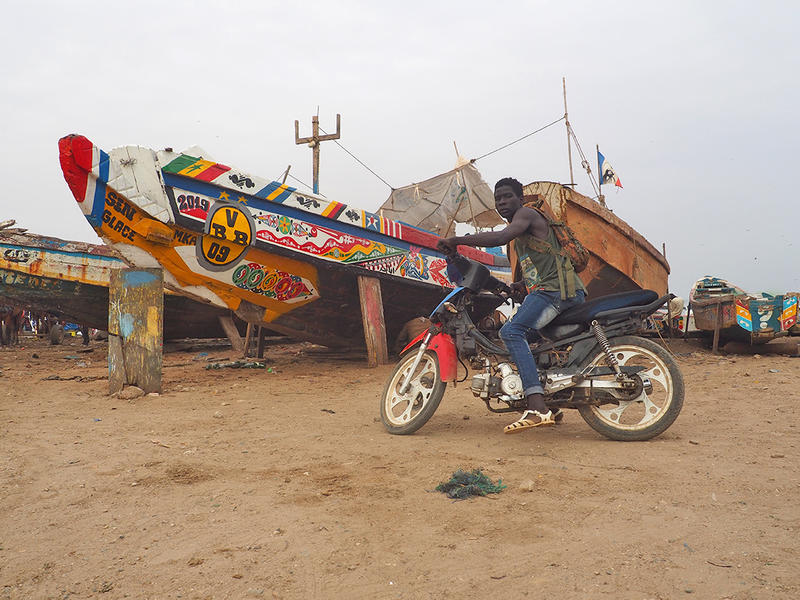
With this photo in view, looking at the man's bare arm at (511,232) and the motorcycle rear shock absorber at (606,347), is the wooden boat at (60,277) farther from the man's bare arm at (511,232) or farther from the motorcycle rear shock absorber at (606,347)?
the motorcycle rear shock absorber at (606,347)

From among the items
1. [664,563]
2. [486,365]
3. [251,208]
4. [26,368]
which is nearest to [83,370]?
[26,368]

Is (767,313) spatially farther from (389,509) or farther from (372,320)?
(389,509)

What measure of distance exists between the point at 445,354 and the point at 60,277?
969 centimetres

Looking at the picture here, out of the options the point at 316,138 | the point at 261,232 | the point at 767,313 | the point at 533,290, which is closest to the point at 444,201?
the point at 316,138

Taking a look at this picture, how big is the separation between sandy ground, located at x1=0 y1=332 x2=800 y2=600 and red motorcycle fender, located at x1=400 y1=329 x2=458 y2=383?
0.44 metres

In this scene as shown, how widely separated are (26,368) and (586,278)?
8.50 m

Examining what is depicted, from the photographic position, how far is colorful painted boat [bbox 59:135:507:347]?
647 cm

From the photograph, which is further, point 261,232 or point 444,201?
point 444,201

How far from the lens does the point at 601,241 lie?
8.23 m

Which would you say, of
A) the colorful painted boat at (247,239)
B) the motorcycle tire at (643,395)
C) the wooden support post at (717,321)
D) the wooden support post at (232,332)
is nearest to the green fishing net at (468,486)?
the motorcycle tire at (643,395)

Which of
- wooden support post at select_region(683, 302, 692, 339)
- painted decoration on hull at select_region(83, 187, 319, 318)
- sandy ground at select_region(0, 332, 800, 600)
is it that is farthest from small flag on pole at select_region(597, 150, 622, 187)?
sandy ground at select_region(0, 332, 800, 600)

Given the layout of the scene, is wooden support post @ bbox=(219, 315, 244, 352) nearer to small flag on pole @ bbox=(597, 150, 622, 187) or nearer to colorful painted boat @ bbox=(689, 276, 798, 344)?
colorful painted boat @ bbox=(689, 276, 798, 344)

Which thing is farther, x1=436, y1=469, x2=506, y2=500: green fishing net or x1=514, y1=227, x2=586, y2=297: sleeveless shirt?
x1=514, y1=227, x2=586, y2=297: sleeveless shirt

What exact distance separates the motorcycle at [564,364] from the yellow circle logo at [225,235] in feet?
11.9
